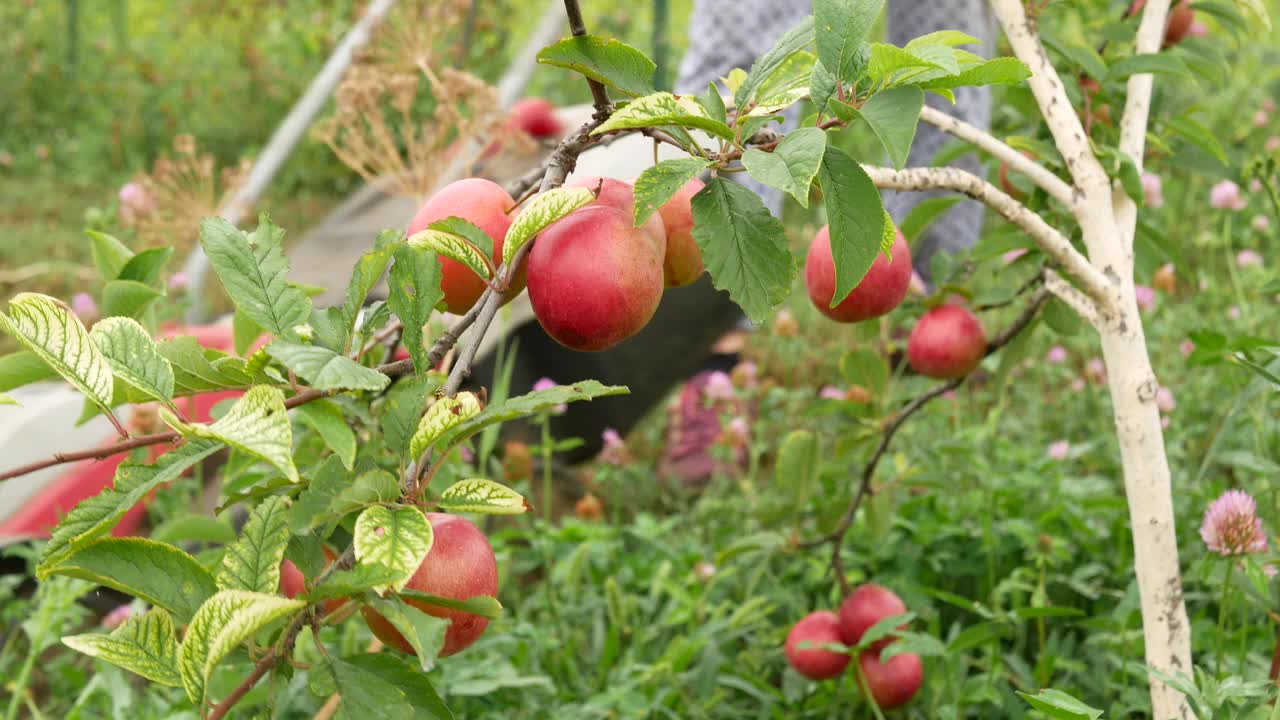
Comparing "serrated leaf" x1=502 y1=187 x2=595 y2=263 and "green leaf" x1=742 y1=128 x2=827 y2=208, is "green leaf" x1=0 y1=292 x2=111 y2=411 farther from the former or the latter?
"green leaf" x1=742 y1=128 x2=827 y2=208

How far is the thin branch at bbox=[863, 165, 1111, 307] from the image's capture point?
759mm

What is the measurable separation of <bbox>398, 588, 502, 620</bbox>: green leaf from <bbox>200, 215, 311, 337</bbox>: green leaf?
15 centimetres

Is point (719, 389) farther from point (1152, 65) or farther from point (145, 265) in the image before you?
point (145, 265)

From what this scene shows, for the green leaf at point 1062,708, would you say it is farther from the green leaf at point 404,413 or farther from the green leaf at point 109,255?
the green leaf at point 109,255

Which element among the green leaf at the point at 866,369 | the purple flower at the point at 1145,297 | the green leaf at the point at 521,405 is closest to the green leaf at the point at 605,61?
the green leaf at the point at 521,405

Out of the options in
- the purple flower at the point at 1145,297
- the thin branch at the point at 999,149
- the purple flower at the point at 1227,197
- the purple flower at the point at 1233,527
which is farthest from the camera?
the purple flower at the point at 1227,197

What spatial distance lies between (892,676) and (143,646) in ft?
2.71

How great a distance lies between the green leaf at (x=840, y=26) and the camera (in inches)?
22.6

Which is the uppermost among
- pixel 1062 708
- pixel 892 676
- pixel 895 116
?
pixel 895 116

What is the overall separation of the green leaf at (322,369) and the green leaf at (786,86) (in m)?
0.25

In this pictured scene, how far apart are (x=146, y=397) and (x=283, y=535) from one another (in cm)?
10

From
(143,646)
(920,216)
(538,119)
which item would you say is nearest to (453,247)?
(143,646)

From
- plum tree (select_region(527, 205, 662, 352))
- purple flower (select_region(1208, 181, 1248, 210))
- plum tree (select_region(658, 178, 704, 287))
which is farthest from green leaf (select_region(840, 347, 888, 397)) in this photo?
purple flower (select_region(1208, 181, 1248, 210))

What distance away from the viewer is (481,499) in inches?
21.9
